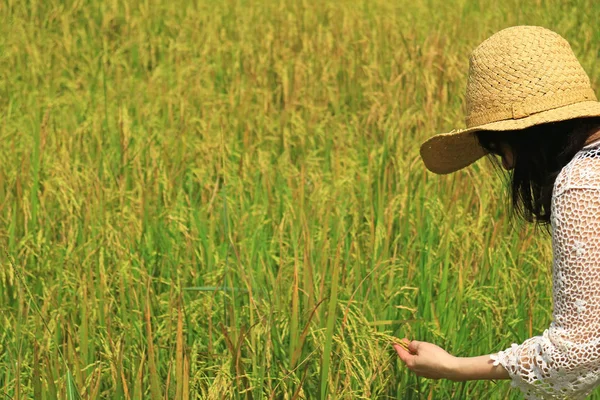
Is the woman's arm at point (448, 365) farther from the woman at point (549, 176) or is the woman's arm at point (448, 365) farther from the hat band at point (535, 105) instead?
the hat band at point (535, 105)

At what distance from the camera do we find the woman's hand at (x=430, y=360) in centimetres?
160

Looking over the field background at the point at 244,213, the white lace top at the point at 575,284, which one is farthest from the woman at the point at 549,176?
the field background at the point at 244,213

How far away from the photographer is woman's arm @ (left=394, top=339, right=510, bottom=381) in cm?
157

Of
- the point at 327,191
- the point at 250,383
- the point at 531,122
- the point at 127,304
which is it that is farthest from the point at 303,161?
the point at 531,122

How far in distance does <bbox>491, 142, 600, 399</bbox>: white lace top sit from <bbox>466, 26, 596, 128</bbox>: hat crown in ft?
0.36

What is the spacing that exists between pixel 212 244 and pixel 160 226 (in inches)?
9.2

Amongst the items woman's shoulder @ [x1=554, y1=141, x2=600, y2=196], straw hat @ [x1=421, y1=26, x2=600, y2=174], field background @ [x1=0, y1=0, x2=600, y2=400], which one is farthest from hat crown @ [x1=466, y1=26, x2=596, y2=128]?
field background @ [x1=0, y1=0, x2=600, y2=400]

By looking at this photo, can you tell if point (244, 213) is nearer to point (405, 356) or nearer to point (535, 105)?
point (405, 356)

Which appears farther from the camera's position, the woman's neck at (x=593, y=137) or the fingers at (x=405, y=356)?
the fingers at (x=405, y=356)

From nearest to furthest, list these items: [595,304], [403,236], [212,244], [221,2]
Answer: [595,304], [212,244], [403,236], [221,2]

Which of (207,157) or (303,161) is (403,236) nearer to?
(303,161)

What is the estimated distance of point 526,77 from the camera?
1552 mm

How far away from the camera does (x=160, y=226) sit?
272 centimetres

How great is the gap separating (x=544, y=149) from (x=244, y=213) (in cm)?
137
